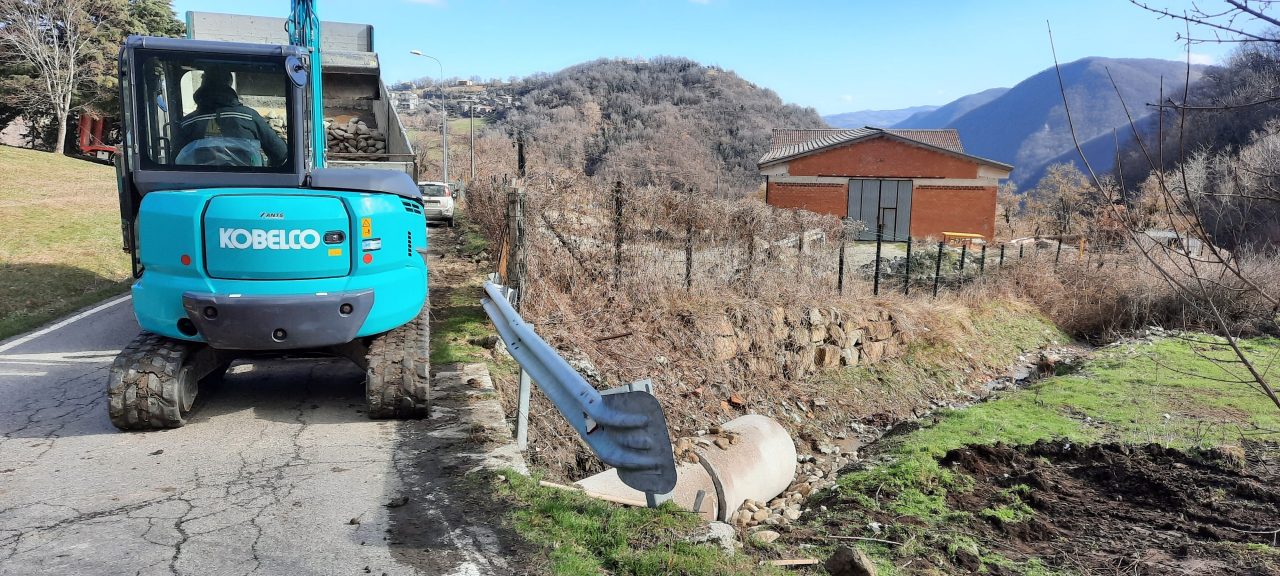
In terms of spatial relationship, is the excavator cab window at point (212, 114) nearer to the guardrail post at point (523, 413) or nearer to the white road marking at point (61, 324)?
the guardrail post at point (523, 413)

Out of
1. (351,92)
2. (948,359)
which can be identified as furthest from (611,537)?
(948,359)

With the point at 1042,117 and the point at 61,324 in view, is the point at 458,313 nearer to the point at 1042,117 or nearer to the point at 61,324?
the point at 61,324

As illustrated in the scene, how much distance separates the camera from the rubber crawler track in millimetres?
5875

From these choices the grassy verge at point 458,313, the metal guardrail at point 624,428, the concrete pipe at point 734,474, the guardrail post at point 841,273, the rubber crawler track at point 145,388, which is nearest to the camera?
the metal guardrail at point 624,428

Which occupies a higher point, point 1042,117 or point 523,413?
point 1042,117

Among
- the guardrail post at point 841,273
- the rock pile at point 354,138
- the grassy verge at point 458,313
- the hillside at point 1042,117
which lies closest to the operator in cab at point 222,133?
the grassy verge at point 458,313

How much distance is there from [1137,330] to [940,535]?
50.1 ft

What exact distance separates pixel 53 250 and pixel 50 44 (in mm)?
32436

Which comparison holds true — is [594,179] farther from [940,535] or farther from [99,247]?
[99,247]

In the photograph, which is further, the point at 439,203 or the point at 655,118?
the point at 655,118

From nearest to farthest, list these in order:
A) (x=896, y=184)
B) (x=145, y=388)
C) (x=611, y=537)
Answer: (x=611, y=537) → (x=145, y=388) → (x=896, y=184)

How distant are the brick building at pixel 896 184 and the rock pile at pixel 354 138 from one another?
26183mm

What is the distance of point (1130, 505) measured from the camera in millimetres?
7023

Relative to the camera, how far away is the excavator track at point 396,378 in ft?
20.5
